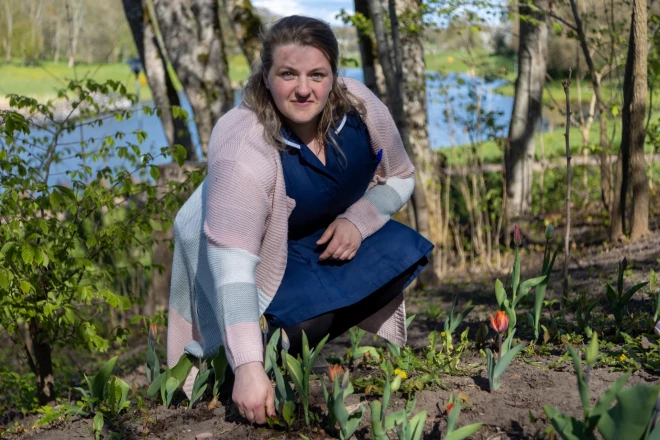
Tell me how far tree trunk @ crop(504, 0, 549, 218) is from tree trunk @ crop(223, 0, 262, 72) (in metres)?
3.28

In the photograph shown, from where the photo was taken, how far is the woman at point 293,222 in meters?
2.46

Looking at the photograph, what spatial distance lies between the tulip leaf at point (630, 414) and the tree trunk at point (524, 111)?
22.7 ft

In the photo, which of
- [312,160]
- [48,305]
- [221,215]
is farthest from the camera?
[48,305]

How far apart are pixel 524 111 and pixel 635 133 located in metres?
3.65

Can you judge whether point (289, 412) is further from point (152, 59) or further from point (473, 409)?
point (152, 59)

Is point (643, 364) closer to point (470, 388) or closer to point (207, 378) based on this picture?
point (470, 388)

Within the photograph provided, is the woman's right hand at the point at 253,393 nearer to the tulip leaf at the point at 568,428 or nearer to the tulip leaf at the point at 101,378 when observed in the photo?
the tulip leaf at the point at 101,378

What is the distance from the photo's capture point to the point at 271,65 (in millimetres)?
2629

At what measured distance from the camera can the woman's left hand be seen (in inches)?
111

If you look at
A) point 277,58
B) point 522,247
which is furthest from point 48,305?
point 522,247

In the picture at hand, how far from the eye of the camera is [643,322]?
9.96 ft

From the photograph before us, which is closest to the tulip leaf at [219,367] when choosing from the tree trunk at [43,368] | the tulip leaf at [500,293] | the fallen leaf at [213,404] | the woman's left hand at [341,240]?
the fallen leaf at [213,404]

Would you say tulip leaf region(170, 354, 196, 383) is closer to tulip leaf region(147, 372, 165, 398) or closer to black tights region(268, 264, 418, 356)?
tulip leaf region(147, 372, 165, 398)

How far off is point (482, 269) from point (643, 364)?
4.98 meters
